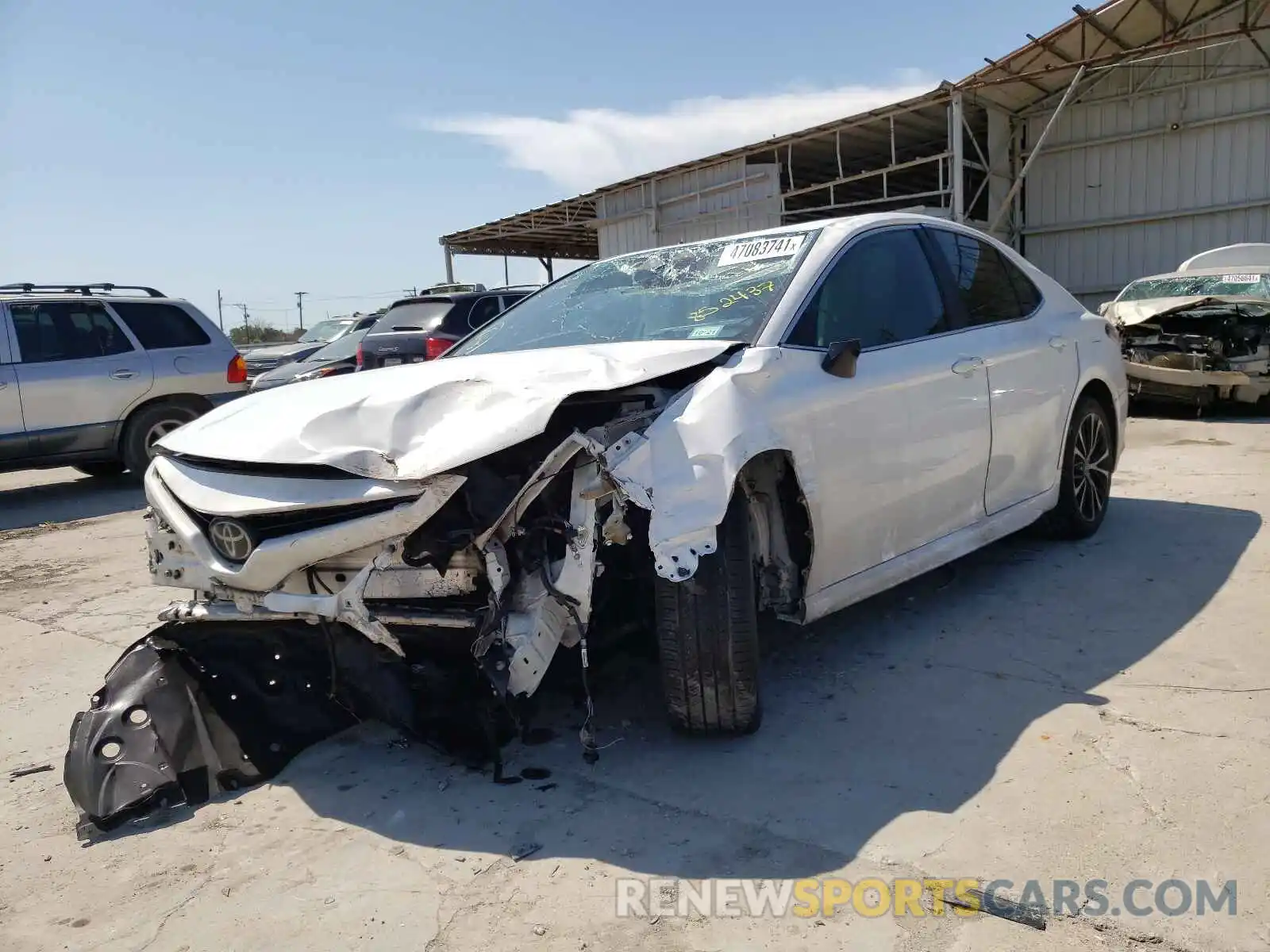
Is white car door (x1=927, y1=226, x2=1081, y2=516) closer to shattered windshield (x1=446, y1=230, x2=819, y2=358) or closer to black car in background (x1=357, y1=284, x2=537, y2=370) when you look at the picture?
shattered windshield (x1=446, y1=230, x2=819, y2=358)

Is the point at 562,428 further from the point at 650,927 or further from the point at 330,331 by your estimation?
the point at 330,331

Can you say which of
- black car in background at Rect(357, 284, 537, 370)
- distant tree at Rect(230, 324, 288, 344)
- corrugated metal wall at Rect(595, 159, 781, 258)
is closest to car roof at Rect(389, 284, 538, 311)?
black car in background at Rect(357, 284, 537, 370)

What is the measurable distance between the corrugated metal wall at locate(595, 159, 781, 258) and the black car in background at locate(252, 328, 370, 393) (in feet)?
17.5

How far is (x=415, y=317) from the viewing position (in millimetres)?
10906

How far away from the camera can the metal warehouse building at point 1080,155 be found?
15133 mm

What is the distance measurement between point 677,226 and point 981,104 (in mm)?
6402

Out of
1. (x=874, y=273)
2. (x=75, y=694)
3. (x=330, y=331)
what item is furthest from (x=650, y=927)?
(x=330, y=331)

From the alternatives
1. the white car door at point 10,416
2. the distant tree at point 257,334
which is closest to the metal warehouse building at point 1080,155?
the white car door at point 10,416

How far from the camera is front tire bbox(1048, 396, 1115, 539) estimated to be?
5.04 metres

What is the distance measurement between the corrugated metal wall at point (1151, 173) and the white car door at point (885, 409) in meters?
14.6

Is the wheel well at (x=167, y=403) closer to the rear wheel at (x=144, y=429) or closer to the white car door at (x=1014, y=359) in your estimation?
the rear wheel at (x=144, y=429)

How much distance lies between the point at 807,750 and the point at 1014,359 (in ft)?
7.48

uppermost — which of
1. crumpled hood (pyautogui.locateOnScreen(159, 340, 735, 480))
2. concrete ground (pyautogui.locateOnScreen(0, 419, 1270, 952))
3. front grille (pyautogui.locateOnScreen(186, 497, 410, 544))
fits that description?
crumpled hood (pyautogui.locateOnScreen(159, 340, 735, 480))

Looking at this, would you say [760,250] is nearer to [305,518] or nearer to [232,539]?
[305,518]
